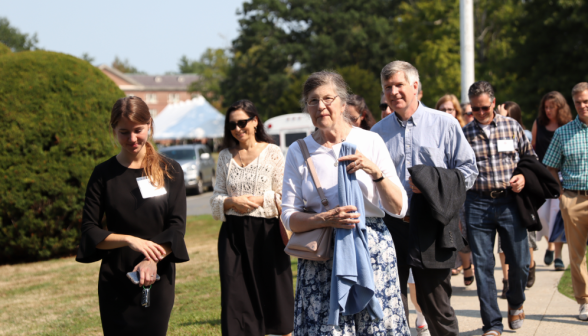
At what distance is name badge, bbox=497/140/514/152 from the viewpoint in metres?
5.35

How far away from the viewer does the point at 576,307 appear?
20.6 feet

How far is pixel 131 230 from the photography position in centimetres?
342

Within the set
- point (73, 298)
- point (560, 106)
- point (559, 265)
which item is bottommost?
point (73, 298)

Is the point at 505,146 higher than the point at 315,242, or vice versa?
the point at 505,146

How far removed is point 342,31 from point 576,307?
43118 millimetres

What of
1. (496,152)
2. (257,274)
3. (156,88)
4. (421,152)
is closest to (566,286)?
(496,152)

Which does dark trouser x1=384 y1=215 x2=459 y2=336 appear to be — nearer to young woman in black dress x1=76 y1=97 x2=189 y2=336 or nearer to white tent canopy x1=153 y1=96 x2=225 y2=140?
young woman in black dress x1=76 y1=97 x2=189 y2=336

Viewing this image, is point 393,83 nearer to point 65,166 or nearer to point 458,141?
point 458,141

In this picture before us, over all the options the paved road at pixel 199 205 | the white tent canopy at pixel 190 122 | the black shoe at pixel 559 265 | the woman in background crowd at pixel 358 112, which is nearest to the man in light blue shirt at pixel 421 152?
the woman in background crowd at pixel 358 112

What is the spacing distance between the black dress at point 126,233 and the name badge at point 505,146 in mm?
3242

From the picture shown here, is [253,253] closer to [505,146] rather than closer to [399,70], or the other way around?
[399,70]

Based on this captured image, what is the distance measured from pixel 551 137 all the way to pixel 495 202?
3047 millimetres

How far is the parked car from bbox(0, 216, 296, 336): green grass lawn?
1213cm

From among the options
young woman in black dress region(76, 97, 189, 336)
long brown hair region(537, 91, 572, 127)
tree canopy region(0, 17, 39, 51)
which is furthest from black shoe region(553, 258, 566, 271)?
tree canopy region(0, 17, 39, 51)
